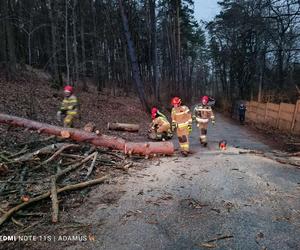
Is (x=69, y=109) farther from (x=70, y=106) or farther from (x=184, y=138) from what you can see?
(x=184, y=138)

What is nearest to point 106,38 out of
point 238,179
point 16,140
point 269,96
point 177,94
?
point 177,94

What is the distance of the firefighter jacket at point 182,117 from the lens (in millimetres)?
10109

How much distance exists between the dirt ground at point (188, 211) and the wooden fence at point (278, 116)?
30.4 feet

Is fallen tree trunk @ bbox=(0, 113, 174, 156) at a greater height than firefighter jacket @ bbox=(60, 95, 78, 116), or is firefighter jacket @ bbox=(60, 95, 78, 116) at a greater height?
firefighter jacket @ bbox=(60, 95, 78, 116)

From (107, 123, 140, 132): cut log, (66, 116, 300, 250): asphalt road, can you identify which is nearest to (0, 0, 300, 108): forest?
(107, 123, 140, 132): cut log

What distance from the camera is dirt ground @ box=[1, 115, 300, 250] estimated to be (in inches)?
186

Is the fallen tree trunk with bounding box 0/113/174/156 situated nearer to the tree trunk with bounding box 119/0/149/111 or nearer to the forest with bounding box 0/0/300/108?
the forest with bounding box 0/0/300/108

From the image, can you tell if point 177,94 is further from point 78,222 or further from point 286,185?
point 78,222

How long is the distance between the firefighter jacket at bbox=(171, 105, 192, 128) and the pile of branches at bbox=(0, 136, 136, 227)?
196 cm

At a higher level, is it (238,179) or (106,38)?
(106,38)

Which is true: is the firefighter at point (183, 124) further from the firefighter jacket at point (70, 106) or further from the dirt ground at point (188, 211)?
the firefighter jacket at point (70, 106)

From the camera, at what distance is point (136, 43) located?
95.6 feet

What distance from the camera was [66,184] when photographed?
21.9 feet

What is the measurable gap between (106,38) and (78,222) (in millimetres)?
26427
